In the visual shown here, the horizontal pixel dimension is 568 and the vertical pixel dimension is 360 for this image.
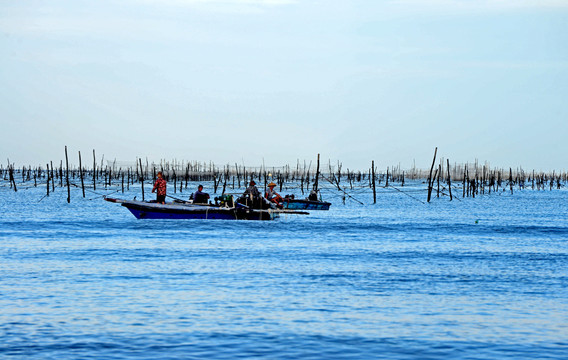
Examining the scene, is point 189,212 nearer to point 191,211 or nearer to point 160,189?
point 191,211

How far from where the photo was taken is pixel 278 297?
53.9 feet

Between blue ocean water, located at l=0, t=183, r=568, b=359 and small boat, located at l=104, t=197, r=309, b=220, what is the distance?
4792 millimetres

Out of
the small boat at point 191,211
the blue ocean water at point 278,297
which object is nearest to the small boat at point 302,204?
the small boat at point 191,211

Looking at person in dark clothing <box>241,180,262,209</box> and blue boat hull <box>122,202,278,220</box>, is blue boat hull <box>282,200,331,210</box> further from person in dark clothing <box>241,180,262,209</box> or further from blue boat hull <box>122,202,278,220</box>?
blue boat hull <box>122,202,278,220</box>

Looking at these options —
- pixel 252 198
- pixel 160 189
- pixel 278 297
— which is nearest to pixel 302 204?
pixel 252 198

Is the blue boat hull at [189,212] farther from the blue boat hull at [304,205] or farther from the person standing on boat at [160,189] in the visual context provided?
the blue boat hull at [304,205]

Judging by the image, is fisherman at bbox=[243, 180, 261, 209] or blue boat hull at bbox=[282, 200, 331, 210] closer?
fisherman at bbox=[243, 180, 261, 209]

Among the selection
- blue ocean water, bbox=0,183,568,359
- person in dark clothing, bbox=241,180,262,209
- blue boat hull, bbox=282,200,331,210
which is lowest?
blue ocean water, bbox=0,183,568,359

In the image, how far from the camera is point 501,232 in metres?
36.4

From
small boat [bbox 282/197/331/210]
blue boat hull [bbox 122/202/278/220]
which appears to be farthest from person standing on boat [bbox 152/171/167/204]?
small boat [bbox 282/197/331/210]

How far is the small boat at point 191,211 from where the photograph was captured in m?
36.3

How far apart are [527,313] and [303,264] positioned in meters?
8.44

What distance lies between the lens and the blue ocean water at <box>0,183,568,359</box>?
40.1 ft

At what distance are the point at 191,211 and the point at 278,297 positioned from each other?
66.4 feet
